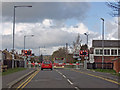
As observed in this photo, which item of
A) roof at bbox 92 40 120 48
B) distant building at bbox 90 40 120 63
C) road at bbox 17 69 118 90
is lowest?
road at bbox 17 69 118 90

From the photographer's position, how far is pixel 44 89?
49.1 ft

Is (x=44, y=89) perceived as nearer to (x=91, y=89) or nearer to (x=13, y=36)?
(x=91, y=89)

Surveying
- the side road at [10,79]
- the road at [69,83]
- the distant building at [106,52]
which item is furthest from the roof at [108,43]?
the road at [69,83]

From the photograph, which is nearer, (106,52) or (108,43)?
(106,52)

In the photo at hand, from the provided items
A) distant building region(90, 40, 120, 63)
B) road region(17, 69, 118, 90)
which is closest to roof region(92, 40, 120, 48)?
distant building region(90, 40, 120, 63)

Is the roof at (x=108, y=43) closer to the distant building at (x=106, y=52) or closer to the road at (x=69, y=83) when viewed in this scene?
the distant building at (x=106, y=52)

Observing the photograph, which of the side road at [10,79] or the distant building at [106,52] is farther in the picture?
the distant building at [106,52]

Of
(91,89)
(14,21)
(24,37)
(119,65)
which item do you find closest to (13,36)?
(14,21)

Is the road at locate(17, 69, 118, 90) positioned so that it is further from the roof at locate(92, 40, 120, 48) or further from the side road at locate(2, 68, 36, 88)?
the roof at locate(92, 40, 120, 48)

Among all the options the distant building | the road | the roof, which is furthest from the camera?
the roof

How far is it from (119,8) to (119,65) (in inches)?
832

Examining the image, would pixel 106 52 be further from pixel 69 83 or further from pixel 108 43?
pixel 69 83

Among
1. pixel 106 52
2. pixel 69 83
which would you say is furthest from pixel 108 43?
pixel 69 83

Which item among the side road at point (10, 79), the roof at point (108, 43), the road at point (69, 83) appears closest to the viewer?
the side road at point (10, 79)
